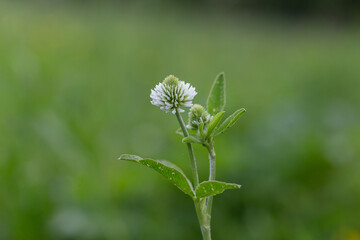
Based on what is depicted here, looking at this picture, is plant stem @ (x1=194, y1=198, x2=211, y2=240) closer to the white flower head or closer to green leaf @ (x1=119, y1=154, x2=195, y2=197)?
green leaf @ (x1=119, y1=154, x2=195, y2=197)

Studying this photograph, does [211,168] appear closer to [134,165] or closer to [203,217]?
[203,217]

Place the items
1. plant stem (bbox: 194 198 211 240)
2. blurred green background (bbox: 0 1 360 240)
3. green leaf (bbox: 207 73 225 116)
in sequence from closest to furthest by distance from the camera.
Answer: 1. plant stem (bbox: 194 198 211 240)
2. green leaf (bbox: 207 73 225 116)
3. blurred green background (bbox: 0 1 360 240)

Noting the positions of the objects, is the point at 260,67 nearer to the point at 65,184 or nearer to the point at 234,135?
the point at 234,135

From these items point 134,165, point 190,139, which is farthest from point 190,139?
point 134,165

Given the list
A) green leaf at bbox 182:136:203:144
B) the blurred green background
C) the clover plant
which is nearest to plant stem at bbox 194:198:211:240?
the clover plant

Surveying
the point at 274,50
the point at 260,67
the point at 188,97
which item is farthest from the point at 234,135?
the point at 274,50

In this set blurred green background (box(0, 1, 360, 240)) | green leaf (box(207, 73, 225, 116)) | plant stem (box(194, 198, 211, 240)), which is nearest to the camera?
plant stem (box(194, 198, 211, 240))
